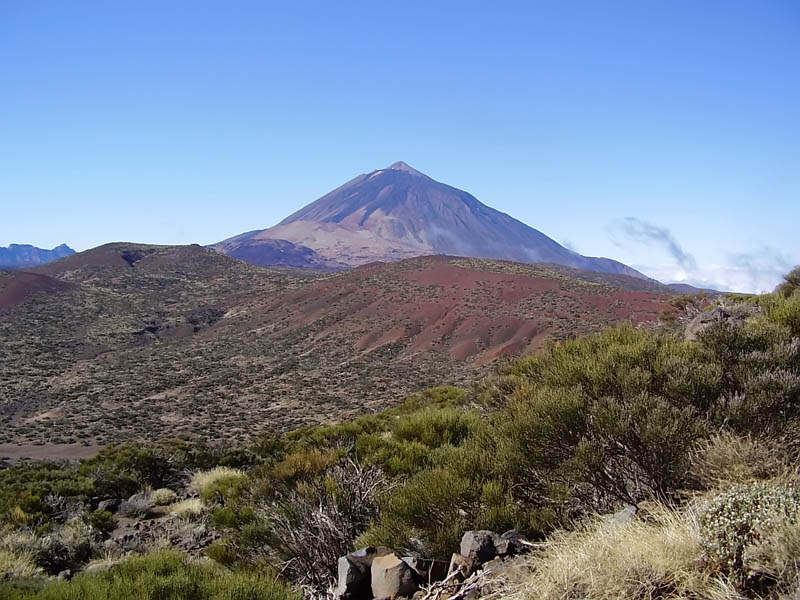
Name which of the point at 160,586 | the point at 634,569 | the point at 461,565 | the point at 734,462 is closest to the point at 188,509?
the point at 160,586

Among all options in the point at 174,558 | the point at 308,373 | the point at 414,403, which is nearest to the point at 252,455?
the point at 414,403

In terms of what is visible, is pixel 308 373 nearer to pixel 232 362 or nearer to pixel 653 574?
pixel 232 362

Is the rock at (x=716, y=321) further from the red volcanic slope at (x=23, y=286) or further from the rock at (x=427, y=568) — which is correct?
the red volcanic slope at (x=23, y=286)

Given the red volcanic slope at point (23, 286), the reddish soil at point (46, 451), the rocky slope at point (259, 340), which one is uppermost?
the red volcanic slope at point (23, 286)

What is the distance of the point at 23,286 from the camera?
53.0 m

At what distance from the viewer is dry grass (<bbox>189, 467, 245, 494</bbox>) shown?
1040 centimetres

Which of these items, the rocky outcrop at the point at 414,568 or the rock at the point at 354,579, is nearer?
the rocky outcrop at the point at 414,568

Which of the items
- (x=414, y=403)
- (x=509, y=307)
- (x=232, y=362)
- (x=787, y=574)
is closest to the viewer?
(x=787, y=574)

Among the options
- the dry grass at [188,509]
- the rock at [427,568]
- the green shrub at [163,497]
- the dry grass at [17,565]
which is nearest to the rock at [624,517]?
the rock at [427,568]

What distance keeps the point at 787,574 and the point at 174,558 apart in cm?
364

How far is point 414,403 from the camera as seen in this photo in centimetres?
1673

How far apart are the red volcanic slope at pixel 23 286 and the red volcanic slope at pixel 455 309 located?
2157cm

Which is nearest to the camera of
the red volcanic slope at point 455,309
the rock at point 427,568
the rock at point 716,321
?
the rock at point 427,568

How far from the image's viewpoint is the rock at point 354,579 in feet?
12.9
